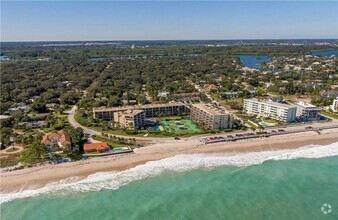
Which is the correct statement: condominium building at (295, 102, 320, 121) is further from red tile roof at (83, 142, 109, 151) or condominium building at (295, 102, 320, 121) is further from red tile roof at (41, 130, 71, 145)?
red tile roof at (41, 130, 71, 145)

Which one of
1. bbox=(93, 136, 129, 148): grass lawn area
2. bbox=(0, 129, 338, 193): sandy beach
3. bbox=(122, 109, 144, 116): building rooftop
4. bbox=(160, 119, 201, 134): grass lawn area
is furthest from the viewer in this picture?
bbox=(122, 109, 144, 116): building rooftop

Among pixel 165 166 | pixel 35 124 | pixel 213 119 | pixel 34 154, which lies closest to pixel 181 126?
pixel 213 119

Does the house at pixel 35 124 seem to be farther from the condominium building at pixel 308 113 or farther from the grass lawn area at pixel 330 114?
the grass lawn area at pixel 330 114

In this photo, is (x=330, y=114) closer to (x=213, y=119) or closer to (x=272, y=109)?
(x=272, y=109)

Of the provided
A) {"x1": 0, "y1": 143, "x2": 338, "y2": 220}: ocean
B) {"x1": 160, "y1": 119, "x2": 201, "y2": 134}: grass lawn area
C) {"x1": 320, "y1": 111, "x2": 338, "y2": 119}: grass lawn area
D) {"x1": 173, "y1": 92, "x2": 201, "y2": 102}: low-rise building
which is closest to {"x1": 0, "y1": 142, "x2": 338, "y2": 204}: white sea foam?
{"x1": 0, "y1": 143, "x2": 338, "y2": 220}: ocean

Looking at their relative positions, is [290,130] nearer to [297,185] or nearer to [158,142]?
[297,185]

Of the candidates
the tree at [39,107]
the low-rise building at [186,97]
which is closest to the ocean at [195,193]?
the low-rise building at [186,97]

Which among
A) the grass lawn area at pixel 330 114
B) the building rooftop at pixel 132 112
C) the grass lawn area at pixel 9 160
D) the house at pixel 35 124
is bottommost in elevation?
the grass lawn area at pixel 330 114

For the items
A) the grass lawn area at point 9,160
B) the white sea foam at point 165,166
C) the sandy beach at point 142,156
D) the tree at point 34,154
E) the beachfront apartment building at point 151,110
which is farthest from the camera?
the beachfront apartment building at point 151,110
